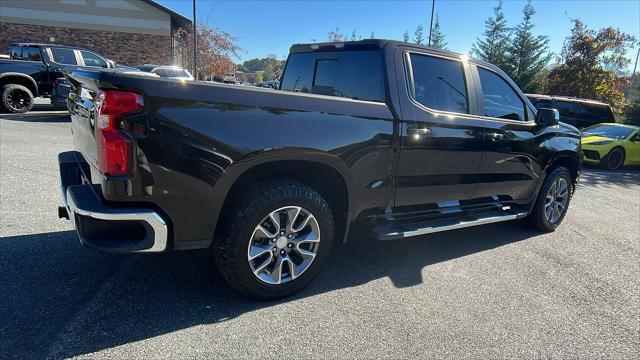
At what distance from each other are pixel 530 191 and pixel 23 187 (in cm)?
617

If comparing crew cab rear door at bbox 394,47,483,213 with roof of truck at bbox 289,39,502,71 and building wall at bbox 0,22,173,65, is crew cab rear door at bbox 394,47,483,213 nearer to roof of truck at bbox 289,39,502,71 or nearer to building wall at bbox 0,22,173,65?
roof of truck at bbox 289,39,502,71

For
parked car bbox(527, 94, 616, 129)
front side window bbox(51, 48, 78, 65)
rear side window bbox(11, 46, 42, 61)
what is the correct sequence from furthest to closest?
parked car bbox(527, 94, 616, 129), front side window bbox(51, 48, 78, 65), rear side window bbox(11, 46, 42, 61)

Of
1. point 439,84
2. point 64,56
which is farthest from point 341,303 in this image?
point 64,56

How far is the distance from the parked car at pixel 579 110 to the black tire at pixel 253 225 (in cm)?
1391

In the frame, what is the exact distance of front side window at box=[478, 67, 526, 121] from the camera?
13.7 feet

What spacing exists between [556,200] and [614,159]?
8082 millimetres

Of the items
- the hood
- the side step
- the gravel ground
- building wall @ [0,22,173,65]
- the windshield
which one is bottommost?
the gravel ground

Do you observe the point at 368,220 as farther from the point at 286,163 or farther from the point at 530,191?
the point at 530,191

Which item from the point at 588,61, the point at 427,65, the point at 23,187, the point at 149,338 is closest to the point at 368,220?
the point at 427,65

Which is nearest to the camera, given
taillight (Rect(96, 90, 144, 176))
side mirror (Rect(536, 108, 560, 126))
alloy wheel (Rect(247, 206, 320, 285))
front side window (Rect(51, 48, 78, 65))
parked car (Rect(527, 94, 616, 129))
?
taillight (Rect(96, 90, 144, 176))

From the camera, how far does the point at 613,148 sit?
11203 mm

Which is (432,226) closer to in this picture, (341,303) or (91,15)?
(341,303)

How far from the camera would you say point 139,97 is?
7.59 ft

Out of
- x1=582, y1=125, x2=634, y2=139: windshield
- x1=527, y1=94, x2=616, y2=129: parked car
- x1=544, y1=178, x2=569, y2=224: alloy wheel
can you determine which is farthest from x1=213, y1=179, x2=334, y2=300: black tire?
x1=527, y1=94, x2=616, y2=129: parked car
